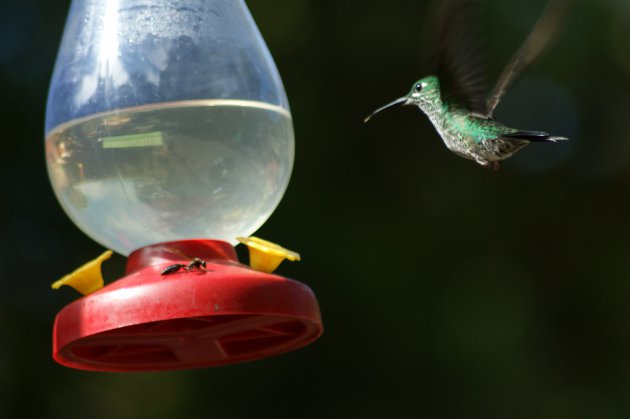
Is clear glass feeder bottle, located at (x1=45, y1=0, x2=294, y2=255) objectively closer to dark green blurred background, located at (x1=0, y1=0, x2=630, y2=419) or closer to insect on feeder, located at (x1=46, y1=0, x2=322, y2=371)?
insect on feeder, located at (x1=46, y1=0, x2=322, y2=371)

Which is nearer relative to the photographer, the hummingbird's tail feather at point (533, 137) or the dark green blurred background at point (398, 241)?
the hummingbird's tail feather at point (533, 137)

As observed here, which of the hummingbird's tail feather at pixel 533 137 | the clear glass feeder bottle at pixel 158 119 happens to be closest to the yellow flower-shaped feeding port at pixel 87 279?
the clear glass feeder bottle at pixel 158 119

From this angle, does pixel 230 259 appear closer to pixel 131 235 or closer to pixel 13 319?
pixel 131 235

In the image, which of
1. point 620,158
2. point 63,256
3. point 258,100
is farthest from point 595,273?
point 258,100

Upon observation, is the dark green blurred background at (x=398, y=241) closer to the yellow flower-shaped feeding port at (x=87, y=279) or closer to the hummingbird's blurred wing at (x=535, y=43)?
the hummingbird's blurred wing at (x=535, y=43)

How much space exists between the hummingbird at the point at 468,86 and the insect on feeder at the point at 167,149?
54cm

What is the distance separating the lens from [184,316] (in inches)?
118

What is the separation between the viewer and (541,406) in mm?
8758

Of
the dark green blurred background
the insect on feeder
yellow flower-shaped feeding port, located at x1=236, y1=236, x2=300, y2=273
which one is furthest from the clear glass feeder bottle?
the dark green blurred background

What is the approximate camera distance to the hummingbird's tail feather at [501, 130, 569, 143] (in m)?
3.23

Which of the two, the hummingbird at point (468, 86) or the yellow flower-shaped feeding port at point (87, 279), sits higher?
the hummingbird at point (468, 86)

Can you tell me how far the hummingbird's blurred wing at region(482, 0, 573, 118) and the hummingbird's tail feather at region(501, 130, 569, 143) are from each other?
217 mm

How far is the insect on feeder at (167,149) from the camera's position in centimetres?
343

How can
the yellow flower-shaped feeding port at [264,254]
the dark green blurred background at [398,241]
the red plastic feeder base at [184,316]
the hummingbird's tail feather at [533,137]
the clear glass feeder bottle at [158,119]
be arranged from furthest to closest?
the dark green blurred background at [398,241], the clear glass feeder bottle at [158,119], the yellow flower-shaped feeding port at [264,254], the hummingbird's tail feather at [533,137], the red plastic feeder base at [184,316]
